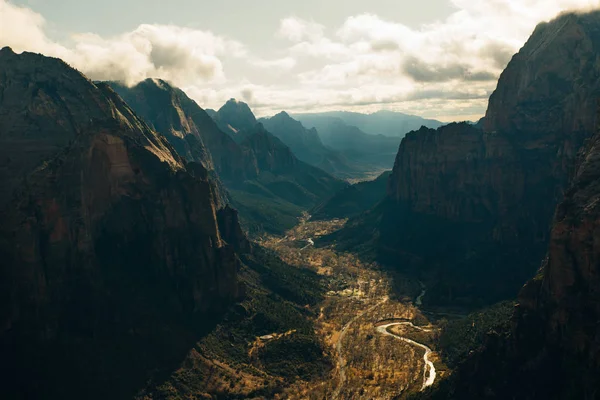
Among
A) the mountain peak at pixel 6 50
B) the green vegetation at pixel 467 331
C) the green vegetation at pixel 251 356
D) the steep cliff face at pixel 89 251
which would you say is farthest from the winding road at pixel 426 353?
the mountain peak at pixel 6 50

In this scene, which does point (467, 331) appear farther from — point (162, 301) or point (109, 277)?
point (109, 277)

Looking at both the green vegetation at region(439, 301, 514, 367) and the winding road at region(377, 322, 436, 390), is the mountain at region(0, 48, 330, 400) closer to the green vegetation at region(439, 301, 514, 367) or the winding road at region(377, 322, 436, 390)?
the winding road at region(377, 322, 436, 390)

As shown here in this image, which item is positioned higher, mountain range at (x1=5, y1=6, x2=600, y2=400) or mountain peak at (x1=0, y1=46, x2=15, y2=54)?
mountain peak at (x1=0, y1=46, x2=15, y2=54)

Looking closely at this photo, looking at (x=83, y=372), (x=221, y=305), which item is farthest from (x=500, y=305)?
(x=83, y=372)

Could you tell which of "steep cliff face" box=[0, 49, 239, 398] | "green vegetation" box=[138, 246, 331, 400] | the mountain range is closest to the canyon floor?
the mountain range

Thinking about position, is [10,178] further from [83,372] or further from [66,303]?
[83,372]
